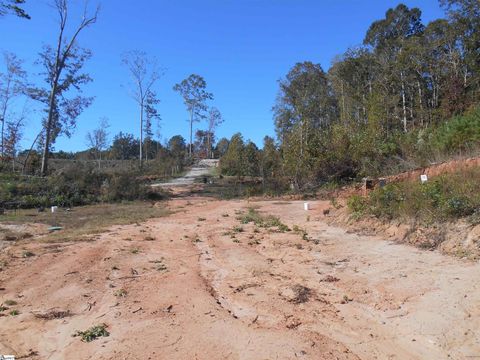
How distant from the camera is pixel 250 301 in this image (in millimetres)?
5344

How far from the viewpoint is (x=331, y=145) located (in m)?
21.3

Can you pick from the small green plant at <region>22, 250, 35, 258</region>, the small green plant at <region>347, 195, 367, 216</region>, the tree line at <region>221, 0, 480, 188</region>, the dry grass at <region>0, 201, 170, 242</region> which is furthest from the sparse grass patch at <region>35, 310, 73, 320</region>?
the tree line at <region>221, 0, 480, 188</region>

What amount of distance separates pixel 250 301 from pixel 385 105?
929 inches

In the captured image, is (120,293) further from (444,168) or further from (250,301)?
(444,168)

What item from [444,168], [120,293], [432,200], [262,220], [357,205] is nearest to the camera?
[120,293]

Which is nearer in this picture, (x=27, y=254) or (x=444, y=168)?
(x=27, y=254)

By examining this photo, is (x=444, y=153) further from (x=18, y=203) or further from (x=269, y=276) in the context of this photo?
(x=18, y=203)

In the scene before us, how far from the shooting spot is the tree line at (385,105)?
58.7ft

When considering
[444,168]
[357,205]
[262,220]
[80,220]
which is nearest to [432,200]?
[357,205]

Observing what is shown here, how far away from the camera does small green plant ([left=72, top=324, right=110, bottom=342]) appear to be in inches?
177

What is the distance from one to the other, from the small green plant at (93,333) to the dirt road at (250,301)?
95 millimetres

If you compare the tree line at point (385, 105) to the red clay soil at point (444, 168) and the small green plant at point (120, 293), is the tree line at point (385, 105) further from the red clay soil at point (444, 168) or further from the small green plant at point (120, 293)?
the small green plant at point (120, 293)

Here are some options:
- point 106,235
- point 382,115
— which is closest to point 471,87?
point 382,115

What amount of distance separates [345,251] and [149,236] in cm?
515
